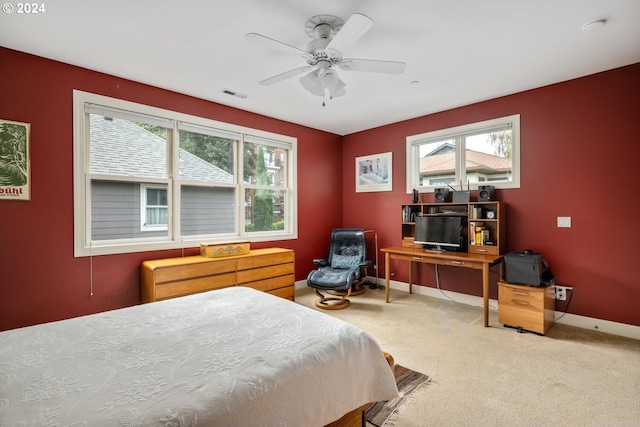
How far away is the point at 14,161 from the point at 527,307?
498 centimetres

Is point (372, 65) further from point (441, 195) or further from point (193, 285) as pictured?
point (193, 285)

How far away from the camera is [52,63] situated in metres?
2.84

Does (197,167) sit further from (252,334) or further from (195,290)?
(252,334)

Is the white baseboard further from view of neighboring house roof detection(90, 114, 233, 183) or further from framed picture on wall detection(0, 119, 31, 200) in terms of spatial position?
framed picture on wall detection(0, 119, 31, 200)

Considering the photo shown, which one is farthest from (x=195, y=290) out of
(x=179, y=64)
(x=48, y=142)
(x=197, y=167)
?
(x=179, y=64)

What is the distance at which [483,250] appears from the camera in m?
3.76

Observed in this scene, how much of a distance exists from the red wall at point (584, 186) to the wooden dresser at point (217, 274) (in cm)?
252

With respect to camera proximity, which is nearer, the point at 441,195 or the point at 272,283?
the point at 272,283

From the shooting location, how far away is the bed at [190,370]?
1032 millimetres

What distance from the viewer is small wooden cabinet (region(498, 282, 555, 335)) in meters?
3.04

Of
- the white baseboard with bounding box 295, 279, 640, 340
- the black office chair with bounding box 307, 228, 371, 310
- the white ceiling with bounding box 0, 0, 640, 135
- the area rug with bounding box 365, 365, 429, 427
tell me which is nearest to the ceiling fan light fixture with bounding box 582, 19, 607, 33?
the white ceiling with bounding box 0, 0, 640, 135

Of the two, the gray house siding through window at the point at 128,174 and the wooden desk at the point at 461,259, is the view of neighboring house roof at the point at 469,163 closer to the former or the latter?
the wooden desk at the point at 461,259

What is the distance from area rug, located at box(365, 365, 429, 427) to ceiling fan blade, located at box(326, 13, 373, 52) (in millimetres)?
2406

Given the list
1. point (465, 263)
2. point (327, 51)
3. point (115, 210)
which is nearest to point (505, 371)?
point (465, 263)
